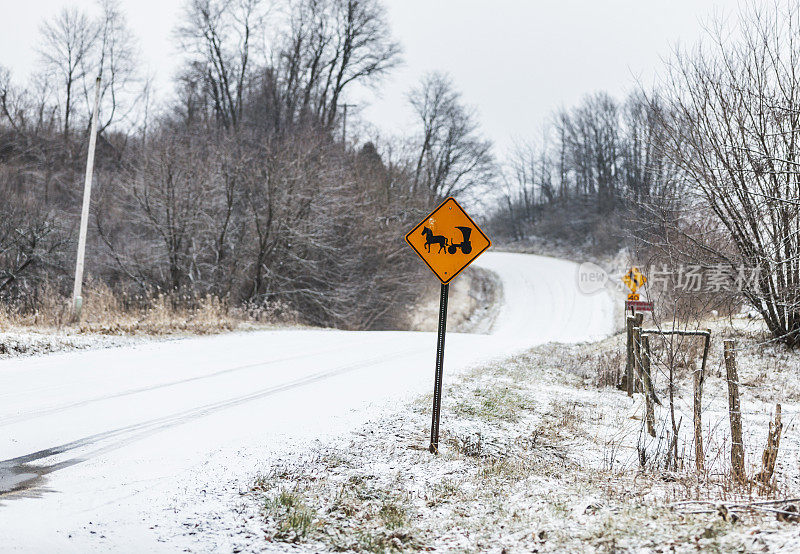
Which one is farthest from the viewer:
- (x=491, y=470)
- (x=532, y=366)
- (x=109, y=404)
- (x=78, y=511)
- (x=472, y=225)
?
(x=532, y=366)

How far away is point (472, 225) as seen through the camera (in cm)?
668

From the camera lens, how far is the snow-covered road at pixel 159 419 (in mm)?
4348

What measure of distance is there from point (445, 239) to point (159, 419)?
154 inches

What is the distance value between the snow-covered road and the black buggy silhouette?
8.02ft

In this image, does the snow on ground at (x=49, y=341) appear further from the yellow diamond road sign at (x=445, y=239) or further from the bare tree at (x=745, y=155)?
the bare tree at (x=745, y=155)

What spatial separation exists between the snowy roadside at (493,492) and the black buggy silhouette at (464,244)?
7.23 ft

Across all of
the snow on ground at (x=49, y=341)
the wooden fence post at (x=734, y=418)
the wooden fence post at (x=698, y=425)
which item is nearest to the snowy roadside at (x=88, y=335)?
the snow on ground at (x=49, y=341)

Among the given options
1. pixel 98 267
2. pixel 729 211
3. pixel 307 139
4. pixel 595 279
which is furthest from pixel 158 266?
pixel 595 279

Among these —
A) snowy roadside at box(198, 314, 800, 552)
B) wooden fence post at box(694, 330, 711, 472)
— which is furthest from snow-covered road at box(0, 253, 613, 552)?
wooden fence post at box(694, 330, 711, 472)

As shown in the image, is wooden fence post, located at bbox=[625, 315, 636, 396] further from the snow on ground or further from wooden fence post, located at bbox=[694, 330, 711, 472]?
the snow on ground

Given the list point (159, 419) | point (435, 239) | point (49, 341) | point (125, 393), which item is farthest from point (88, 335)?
point (435, 239)

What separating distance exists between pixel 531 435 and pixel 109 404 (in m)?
5.32

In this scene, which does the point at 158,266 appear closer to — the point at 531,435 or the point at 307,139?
the point at 307,139

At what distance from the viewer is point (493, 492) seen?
217 inches
